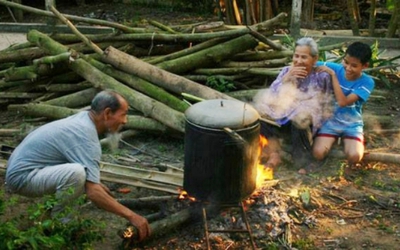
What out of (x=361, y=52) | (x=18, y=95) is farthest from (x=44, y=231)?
(x=18, y=95)

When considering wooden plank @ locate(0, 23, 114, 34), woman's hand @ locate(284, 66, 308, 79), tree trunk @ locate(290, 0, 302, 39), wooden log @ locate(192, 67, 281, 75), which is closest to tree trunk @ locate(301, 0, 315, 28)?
tree trunk @ locate(290, 0, 302, 39)

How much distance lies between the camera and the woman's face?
19.6 feet

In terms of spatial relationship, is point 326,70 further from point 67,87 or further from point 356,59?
point 67,87

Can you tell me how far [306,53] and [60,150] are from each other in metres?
2.77

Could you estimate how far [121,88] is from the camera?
6934 millimetres

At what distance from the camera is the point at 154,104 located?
21.5 ft

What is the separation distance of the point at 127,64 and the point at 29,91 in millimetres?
1639

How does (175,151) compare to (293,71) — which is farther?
(175,151)

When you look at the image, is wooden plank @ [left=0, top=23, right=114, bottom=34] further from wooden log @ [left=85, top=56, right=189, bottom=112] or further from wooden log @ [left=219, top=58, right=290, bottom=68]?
wooden log @ [left=219, top=58, right=290, bottom=68]

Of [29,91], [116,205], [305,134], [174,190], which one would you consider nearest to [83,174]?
[116,205]

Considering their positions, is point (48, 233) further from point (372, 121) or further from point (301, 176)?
point (372, 121)

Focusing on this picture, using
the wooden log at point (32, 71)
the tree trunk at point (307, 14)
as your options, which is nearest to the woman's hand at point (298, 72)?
the wooden log at point (32, 71)

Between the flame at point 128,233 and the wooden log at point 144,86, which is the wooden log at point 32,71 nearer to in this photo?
the wooden log at point 144,86

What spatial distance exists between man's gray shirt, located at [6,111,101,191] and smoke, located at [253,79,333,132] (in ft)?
8.15
